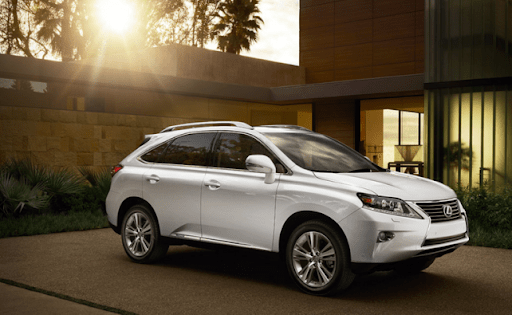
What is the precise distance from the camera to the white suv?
6.40 m

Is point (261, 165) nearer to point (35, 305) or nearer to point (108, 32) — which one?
point (35, 305)

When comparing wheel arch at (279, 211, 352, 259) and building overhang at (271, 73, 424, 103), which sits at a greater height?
building overhang at (271, 73, 424, 103)

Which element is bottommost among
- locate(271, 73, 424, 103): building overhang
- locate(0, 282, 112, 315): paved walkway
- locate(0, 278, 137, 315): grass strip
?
locate(0, 278, 137, 315): grass strip

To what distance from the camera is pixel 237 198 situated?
24.3 feet

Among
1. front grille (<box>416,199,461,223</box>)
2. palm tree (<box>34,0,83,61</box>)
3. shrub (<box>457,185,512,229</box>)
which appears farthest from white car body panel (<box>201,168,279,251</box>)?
palm tree (<box>34,0,83,61</box>)

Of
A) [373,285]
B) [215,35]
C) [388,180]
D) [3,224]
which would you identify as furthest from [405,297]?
[215,35]

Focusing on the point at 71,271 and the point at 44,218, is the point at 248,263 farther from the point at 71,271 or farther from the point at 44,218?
the point at 44,218

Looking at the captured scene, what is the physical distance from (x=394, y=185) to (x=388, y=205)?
15.9 inches

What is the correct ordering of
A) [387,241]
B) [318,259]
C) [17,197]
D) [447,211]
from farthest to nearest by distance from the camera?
[17,197] < [447,211] < [318,259] < [387,241]

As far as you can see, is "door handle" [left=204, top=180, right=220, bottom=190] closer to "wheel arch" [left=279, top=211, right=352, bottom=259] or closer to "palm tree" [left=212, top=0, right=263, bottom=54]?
"wheel arch" [left=279, top=211, right=352, bottom=259]

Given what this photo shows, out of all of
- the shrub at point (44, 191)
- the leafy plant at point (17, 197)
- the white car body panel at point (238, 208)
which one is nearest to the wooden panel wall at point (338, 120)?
the shrub at point (44, 191)

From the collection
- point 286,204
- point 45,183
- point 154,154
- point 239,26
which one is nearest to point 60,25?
point 239,26

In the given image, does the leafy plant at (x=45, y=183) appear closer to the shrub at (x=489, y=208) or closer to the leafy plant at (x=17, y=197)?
the leafy plant at (x=17, y=197)

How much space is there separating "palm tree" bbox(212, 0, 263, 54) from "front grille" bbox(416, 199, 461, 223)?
1375 inches
